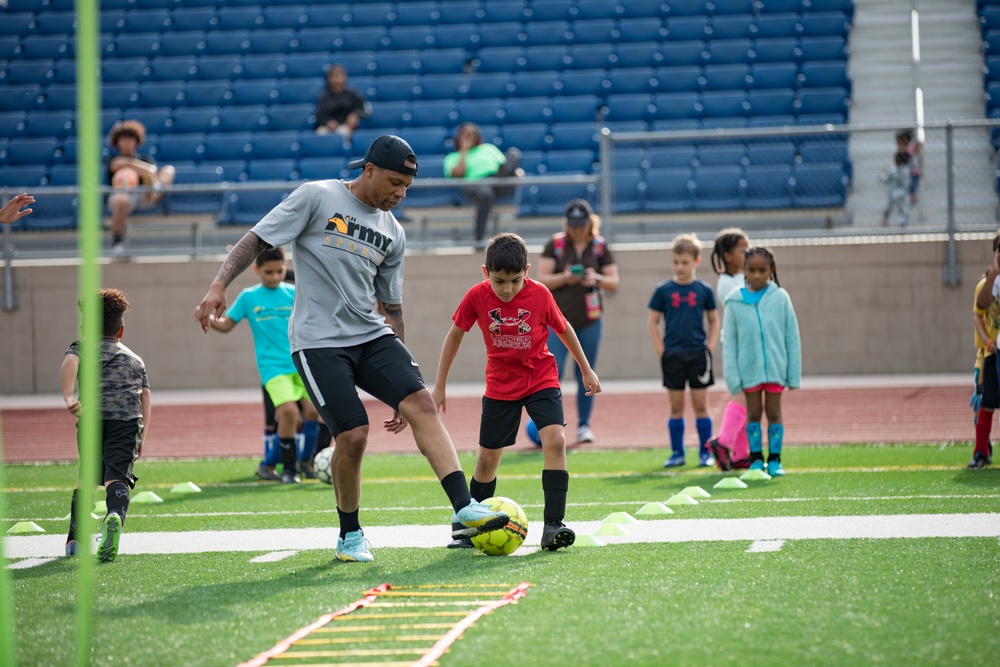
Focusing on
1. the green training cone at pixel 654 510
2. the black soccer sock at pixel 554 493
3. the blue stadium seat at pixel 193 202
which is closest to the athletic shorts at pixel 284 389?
the green training cone at pixel 654 510

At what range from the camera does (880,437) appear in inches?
431

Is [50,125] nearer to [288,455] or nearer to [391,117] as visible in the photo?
[391,117]

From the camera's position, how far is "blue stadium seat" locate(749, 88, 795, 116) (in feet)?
65.1

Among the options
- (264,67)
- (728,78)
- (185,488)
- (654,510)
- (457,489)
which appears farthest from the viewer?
(264,67)

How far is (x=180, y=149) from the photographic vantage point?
67.2 ft

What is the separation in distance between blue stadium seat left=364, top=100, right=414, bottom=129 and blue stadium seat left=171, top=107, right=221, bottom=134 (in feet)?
9.28

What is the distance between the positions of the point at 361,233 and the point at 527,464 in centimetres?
474

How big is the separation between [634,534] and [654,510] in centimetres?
86

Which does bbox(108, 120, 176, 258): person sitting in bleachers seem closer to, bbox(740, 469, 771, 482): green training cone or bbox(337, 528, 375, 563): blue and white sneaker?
bbox(740, 469, 771, 482): green training cone

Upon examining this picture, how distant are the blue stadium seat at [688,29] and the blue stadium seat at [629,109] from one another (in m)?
2.06

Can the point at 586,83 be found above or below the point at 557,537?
above

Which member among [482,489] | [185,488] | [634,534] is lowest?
[185,488]

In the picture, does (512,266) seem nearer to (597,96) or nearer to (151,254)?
(151,254)

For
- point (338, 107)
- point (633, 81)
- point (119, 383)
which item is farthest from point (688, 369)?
point (633, 81)
